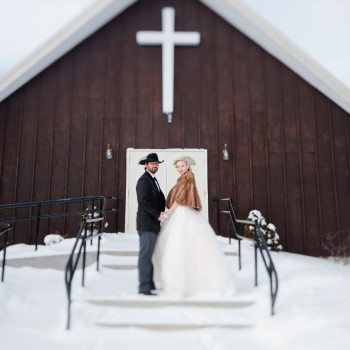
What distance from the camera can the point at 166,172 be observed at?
27.1 feet

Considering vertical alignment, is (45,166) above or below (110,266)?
above

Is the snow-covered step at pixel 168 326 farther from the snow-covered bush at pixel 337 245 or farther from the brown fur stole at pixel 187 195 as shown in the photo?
the snow-covered bush at pixel 337 245

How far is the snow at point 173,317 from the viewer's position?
304 cm

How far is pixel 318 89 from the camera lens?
8.64m

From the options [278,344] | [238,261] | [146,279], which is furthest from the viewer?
[238,261]

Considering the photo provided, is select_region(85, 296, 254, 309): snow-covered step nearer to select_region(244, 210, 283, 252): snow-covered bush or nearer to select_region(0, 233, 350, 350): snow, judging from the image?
select_region(0, 233, 350, 350): snow

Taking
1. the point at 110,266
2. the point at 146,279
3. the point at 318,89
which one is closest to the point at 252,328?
the point at 146,279

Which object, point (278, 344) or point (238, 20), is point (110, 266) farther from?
point (238, 20)

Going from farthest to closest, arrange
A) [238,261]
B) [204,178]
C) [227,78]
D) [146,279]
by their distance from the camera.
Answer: [227,78], [204,178], [238,261], [146,279]

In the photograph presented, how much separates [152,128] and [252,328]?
6082 millimetres

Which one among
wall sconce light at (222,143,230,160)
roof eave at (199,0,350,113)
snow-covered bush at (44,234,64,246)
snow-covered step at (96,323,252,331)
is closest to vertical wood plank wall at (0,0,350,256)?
wall sconce light at (222,143,230,160)

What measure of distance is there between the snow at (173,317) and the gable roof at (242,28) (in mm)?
5245

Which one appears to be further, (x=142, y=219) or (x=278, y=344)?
(x=142, y=219)

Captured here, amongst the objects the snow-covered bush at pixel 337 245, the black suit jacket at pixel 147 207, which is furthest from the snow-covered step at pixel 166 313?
the snow-covered bush at pixel 337 245
